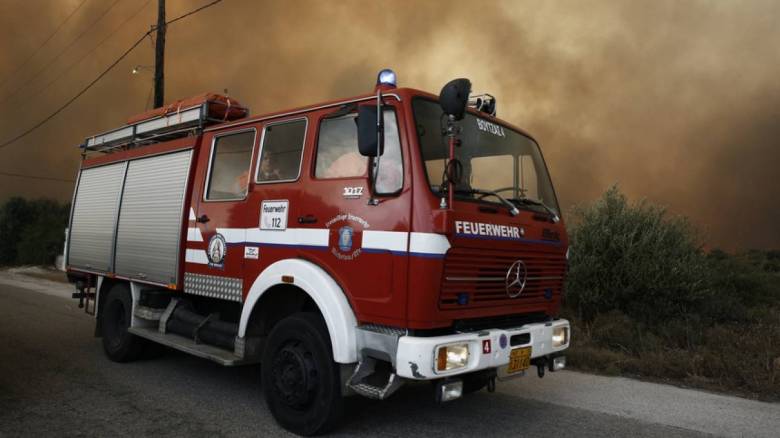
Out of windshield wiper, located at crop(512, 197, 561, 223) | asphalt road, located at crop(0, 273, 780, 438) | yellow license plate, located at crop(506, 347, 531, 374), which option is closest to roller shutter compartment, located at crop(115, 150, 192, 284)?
asphalt road, located at crop(0, 273, 780, 438)

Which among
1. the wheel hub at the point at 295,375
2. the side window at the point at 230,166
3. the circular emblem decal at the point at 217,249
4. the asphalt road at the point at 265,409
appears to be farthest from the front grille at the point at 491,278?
the circular emblem decal at the point at 217,249

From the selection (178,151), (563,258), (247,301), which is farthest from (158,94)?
(563,258)

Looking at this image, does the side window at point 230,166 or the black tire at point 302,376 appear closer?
the black tire at point 302,376

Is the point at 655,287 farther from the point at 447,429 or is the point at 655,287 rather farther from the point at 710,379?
the point at 447,429

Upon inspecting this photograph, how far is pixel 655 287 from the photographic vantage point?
31.4 ft

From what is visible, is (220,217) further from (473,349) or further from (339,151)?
(473,349)

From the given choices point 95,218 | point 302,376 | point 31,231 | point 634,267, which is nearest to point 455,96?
point 302,376

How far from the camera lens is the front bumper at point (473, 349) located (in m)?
3.84

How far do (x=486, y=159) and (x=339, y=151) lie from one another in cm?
121

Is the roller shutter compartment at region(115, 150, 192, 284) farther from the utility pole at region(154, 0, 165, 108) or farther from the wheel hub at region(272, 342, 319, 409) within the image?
the utility pole at region(154, 0, 165, 108)

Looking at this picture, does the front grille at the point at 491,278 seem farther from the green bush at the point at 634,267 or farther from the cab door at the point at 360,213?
the green bush at the point at 634,267

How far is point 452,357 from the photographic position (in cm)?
399

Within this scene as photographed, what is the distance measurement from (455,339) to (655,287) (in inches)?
268

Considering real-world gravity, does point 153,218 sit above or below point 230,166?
below
